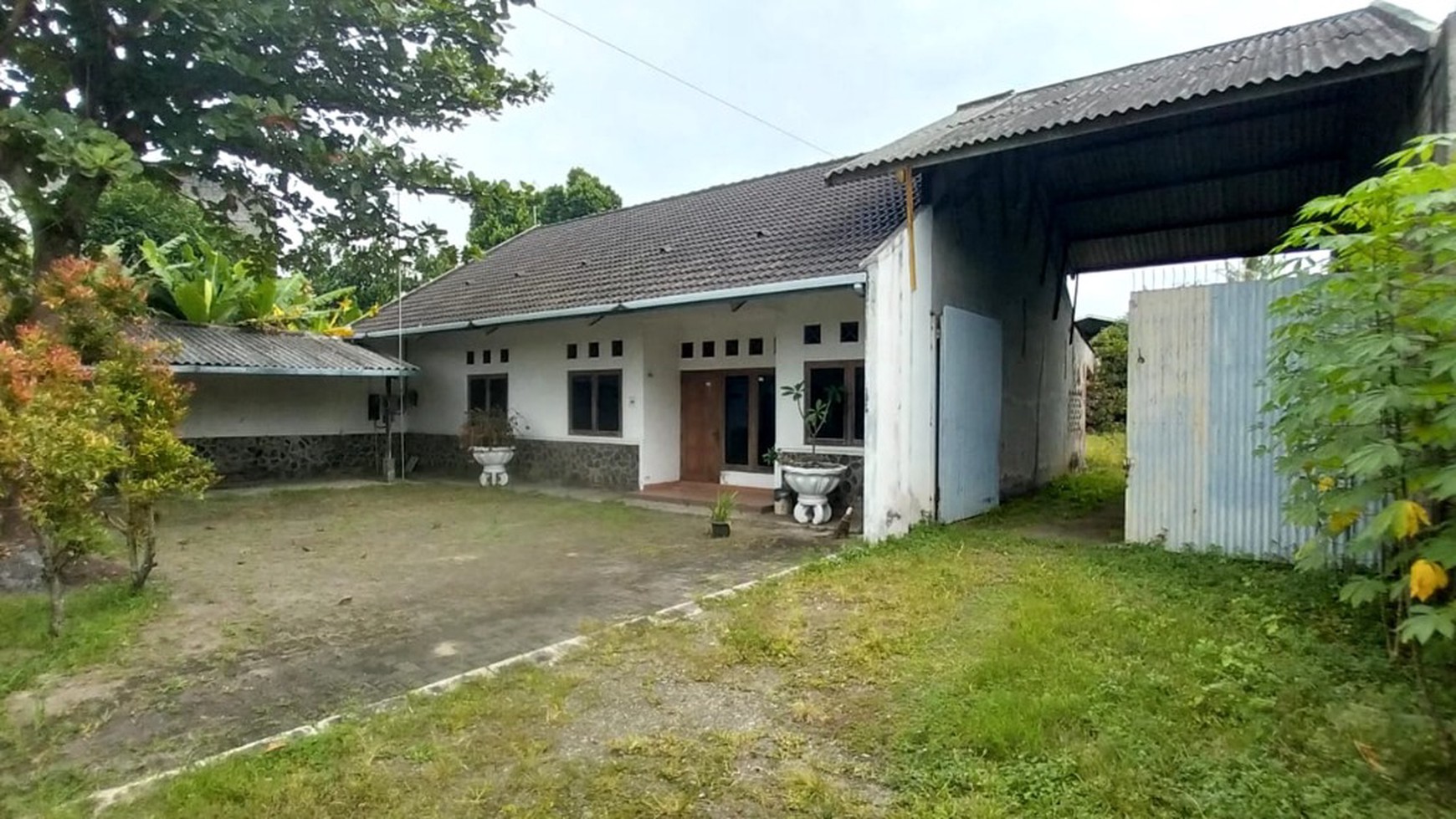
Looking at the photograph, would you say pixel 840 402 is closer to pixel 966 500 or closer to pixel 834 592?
pixel 966 500

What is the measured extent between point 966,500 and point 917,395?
1.87 meters

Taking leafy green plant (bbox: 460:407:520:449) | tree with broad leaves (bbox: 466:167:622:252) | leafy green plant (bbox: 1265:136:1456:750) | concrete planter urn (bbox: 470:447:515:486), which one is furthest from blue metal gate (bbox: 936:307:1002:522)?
tree with broad leaves (bbox: 466:167:622:252)

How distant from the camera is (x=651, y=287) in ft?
35.6

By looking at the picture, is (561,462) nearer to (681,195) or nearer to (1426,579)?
(681,195)

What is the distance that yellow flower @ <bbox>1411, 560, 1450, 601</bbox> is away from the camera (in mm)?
2584

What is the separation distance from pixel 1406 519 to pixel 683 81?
37.3 ft

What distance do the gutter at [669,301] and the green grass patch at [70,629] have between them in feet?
21.2

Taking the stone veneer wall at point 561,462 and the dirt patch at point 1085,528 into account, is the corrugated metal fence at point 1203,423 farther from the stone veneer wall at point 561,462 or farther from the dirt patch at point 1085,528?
the stone veneer wall at point 561,462

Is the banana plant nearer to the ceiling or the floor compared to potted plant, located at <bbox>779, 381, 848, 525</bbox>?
nearer to the ceiling

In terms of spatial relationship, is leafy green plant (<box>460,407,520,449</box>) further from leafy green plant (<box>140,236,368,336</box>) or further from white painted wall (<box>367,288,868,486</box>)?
leafy green plant (<box>140,236,368,336</box>)

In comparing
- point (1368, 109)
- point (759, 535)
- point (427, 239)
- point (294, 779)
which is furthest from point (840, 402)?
point (294, 779)

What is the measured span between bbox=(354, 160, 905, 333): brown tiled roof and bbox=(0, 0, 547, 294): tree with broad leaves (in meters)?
4.21

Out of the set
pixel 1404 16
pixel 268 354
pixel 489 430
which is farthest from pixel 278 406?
pixel 1404 16

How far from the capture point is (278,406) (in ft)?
47.7
